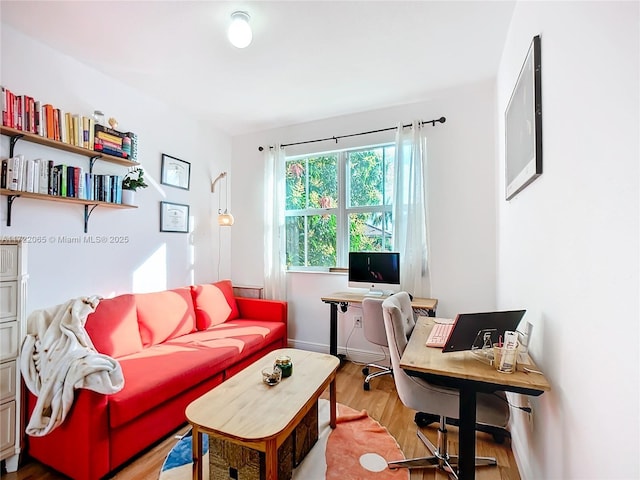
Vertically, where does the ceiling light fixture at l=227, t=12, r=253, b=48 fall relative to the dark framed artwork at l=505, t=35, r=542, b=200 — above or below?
above

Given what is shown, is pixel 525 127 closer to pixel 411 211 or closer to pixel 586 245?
pixel 586 245

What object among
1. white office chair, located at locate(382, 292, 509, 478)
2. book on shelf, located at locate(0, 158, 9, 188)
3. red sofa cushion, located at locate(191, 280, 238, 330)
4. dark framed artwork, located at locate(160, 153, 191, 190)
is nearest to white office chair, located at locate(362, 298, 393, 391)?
white office chair, located at locate(382, 292, 509, 478)

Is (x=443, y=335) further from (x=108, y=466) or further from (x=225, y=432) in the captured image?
(x=108, y=466)

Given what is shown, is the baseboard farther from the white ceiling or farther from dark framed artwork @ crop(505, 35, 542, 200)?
the white ceiling

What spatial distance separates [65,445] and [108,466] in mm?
261

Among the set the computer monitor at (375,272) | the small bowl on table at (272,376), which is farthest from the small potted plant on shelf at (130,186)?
the computer monitor at (375,272)

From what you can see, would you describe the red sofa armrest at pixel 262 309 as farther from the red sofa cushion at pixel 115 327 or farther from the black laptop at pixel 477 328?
the black laptop at pixel 477 328

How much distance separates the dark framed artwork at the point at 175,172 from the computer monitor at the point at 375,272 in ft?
6.48

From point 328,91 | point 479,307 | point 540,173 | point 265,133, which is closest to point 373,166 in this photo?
point 328,91

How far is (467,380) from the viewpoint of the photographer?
121 cm

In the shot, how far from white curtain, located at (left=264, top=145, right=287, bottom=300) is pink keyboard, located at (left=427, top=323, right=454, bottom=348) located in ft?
6.71

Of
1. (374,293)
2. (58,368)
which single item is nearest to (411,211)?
(374,293)

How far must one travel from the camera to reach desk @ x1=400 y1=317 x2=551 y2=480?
1125 mm

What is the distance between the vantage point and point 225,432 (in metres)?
1.28
